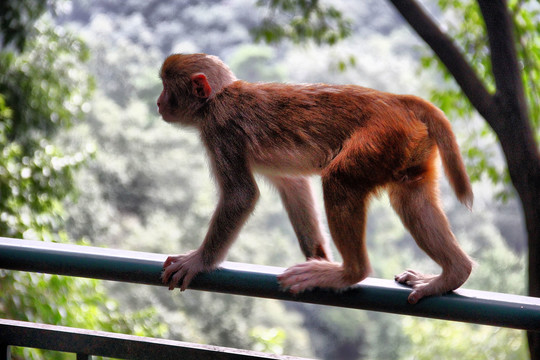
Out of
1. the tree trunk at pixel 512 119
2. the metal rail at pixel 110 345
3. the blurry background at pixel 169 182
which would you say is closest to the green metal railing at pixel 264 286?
the metal rail at pixel 110 345

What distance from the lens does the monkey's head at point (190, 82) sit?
2278 mm

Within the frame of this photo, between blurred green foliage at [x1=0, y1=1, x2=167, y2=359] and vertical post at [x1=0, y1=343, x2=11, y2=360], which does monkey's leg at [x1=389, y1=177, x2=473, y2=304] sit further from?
blurred green foliage at [x1=0, y1=1, x2=167, y2=359]

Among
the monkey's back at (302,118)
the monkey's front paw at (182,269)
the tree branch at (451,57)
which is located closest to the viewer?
the monkey's front paw at (182,269)

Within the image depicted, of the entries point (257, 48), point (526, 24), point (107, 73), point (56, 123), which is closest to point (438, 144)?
point (526, 24)

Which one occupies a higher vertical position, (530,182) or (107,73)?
(107,73)

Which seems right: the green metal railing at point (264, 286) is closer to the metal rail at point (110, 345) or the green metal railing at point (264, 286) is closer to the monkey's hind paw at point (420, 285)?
the monkey's hind paw at point (420, 285)

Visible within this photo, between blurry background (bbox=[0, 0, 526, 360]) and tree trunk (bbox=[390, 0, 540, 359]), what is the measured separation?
31.8 inches

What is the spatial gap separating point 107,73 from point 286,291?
43.4 ft

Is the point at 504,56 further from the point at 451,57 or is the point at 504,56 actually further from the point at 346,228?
the point at 346,228

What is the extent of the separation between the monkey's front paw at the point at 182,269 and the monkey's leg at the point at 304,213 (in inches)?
21.0

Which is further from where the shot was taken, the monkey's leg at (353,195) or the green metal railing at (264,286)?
the monkey's leg at (353,195)

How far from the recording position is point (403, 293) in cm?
141

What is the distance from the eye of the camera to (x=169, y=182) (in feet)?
42.3

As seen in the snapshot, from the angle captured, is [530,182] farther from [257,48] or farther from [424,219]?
[257,48]
